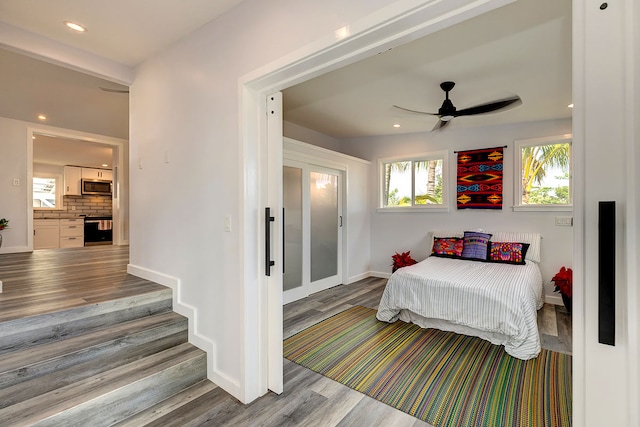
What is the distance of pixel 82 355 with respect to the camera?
1889 mm

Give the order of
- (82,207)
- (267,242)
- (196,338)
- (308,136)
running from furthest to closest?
(82,207) < (308,136) < (196,338) < (267,242)

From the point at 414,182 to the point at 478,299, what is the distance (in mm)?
2795

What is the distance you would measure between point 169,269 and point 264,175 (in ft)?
4.49

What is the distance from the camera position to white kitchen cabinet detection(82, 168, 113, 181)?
8.07 metres

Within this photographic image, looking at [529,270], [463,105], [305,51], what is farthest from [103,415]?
[463,105]

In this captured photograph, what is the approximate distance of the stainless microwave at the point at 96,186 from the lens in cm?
793

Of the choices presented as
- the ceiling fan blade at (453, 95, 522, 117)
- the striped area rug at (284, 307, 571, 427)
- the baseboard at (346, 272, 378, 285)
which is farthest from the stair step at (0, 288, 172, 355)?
the ceiling fan blade at (453, 95, 522, 117)

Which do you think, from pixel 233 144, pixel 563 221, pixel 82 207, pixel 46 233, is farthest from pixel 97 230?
pixel 563 221

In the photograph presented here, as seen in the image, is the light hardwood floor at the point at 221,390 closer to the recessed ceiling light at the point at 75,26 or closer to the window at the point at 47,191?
the recessed ceiling light at the point at 75,26

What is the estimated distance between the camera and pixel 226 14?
208cm

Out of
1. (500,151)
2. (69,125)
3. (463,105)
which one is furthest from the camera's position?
(69,125)

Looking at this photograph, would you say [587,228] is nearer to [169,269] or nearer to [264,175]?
[264,175]

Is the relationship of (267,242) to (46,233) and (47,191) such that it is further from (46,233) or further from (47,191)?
(47,191)

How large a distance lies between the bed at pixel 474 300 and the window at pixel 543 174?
0.92 metres
